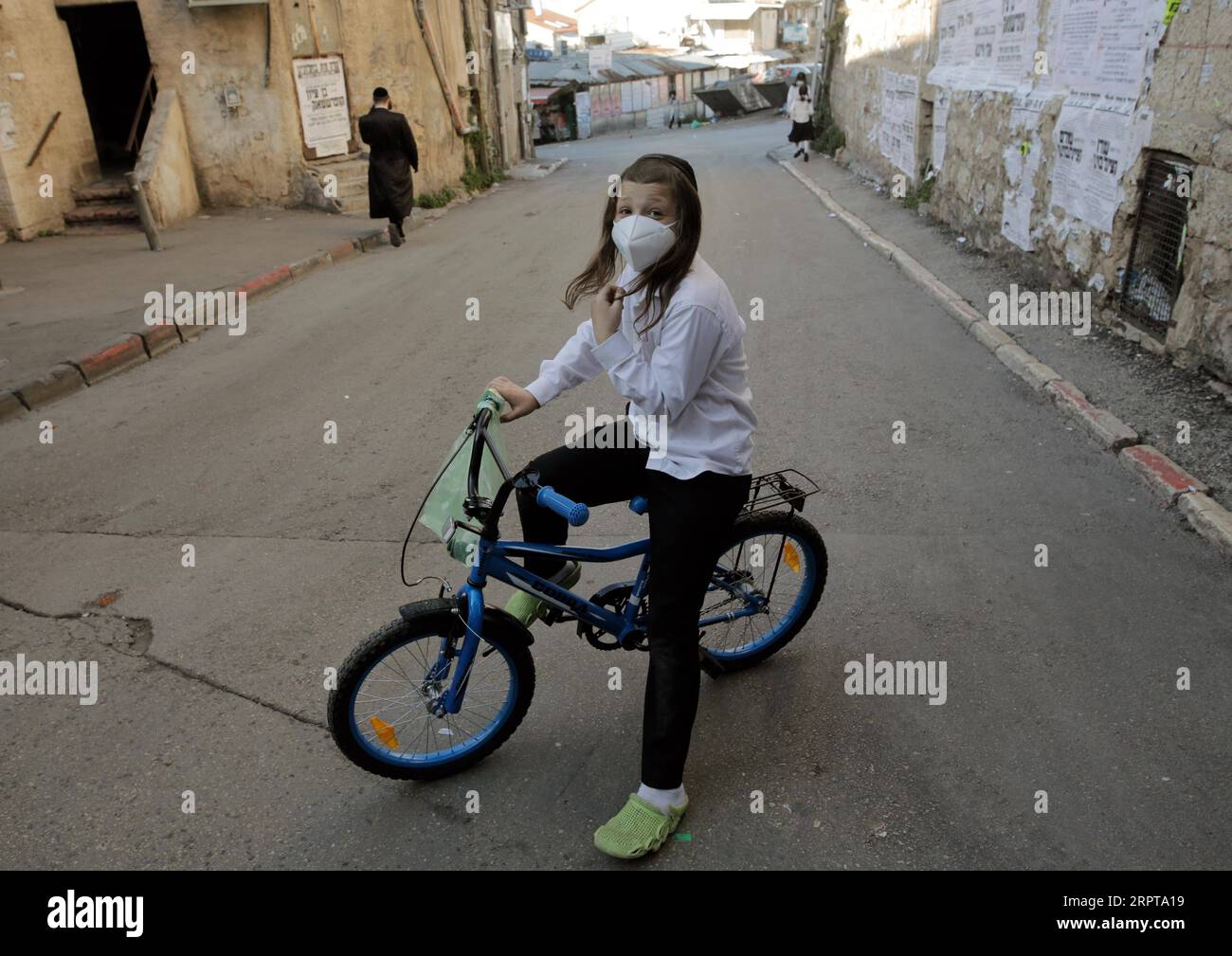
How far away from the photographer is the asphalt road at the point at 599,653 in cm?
284

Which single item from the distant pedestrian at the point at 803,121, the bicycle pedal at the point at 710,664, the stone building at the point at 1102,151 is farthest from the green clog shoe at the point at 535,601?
the distant pedestrian at the point at 803,121

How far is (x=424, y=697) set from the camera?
9.80ft

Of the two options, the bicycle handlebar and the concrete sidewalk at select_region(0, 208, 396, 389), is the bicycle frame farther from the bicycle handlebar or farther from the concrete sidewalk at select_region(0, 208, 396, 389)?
the concrete sidewalk at select_region(0, 208, 396, 389)

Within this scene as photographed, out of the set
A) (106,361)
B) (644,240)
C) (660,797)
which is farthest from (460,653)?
(106,361)

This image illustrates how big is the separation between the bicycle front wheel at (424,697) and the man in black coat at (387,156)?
10.8m

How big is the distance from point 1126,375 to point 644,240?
5079 millimetres

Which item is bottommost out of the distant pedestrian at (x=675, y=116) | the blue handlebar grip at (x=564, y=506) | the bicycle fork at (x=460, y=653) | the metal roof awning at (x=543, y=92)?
the distant pedestrian at (x=675, y=116)

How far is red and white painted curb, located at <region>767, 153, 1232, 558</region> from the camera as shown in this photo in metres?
4.49

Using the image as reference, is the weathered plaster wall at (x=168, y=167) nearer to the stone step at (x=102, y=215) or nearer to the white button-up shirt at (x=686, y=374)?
the stone step at (x=102, y=215)

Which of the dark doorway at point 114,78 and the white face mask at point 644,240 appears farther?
the dark doorway at point 114,78

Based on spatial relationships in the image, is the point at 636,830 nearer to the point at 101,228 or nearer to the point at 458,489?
the point at 458,489

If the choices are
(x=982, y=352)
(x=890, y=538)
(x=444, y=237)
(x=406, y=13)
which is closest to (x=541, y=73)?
(x=406, y=13)

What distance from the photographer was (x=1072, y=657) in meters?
3.60
